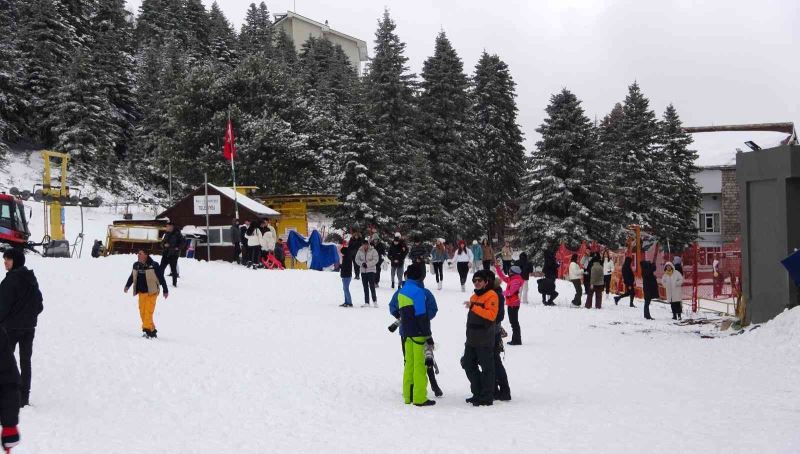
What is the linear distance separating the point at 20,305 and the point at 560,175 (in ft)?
126

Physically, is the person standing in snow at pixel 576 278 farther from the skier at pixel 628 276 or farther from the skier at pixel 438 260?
the skier at pixel 438 260


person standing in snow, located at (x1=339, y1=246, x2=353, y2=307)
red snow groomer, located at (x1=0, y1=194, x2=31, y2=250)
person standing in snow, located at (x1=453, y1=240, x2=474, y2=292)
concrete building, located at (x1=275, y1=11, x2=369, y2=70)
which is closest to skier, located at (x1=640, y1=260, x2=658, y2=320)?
person standing in snow, located at (x1=453, y1=240, x2=474, y2=292)

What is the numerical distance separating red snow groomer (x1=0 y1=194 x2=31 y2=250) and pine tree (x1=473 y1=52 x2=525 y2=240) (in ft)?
109

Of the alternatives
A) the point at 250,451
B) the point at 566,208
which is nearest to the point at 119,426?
the point at 250,451

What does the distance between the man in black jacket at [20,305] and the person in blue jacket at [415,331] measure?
399cm

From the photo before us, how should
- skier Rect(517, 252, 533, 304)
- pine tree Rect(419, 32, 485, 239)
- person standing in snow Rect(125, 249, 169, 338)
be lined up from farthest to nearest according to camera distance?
pine tree Rect(419, 32, 485, 239) < skier Rect(517, 252, 533, 304) < person standing in snow Rect(125, 249, 169, 338)

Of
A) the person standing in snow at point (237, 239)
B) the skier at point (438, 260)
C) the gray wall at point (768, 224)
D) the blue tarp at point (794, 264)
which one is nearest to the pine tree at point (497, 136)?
the person standing in snow at point (237, 239)

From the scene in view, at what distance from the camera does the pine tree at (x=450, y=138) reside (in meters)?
49.8

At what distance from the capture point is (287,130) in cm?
5169

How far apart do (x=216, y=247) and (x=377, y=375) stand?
81.6 feet

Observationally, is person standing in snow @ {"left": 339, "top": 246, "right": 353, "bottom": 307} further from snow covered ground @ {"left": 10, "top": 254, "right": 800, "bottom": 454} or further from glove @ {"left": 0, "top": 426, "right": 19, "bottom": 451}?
glove @ {"left": 0, "top": 426, "right": 19, "bottom": 451}

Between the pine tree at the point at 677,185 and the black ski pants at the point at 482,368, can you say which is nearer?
the black ski pants at the point at 482,368

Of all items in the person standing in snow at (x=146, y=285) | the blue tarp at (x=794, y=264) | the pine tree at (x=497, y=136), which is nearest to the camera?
the person standing in snow at (x=146, y=285)

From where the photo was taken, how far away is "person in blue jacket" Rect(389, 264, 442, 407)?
9.26 metres
